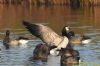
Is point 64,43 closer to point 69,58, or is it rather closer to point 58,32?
point 69,58

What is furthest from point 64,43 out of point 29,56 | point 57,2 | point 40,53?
point 57,2

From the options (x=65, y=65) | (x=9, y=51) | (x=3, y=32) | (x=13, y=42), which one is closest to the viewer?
(x=65, y=65)

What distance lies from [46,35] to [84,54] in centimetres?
149

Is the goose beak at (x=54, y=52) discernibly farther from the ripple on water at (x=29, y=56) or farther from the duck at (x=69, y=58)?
the duck at (x=69, y=58)

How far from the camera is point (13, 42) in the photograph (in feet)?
74.0

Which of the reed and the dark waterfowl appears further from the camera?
the reed

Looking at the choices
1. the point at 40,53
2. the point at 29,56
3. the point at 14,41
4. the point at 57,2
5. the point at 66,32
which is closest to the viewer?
the point at 40,53

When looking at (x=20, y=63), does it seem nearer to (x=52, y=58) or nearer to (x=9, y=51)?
(x=52, y=58)

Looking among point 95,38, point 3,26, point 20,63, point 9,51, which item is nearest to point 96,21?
point 3,26

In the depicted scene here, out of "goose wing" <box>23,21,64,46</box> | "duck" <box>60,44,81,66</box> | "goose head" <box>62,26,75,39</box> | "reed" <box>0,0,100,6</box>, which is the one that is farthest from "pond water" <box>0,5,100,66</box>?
"reed" <box>0,0,100,6</box>

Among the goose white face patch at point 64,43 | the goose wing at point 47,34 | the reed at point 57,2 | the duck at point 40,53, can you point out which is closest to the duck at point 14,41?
the goose wing at point 47,34

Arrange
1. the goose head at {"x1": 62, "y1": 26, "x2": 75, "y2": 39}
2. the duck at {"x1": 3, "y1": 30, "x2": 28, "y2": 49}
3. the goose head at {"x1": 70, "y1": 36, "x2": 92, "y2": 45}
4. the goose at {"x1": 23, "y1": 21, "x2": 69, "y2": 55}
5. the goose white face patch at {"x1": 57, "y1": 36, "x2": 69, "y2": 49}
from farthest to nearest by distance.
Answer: the goose head at {"x1": 70, "y1": 36, "x2": 92, "y2": 45} < the duck at {"x1": 3, "y1": 30, "x2": 28, "y2": 49} < the goose head at {"x1": 62, "y1": 26, "x2": 75, "y2": 39} < the goose at {"x1": 23, "y1": 21, "x2": 69, "y2": 55} < the goose white face patch at {"x1": 57, "y1": 36, "x2": 69, "y2": 49}

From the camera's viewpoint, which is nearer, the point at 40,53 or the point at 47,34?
the point at 40,53

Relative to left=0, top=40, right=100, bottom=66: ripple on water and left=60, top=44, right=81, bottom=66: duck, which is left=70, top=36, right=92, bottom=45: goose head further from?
left=60, top=44, right=81, bottom=66: duck
